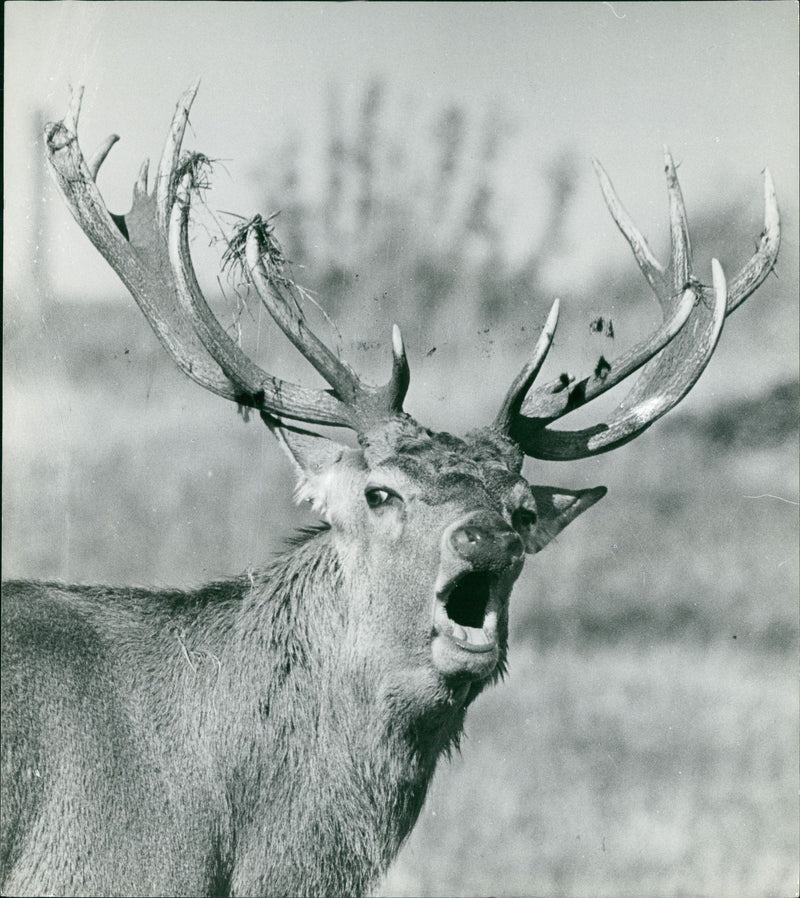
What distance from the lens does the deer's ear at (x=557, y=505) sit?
5.03 m

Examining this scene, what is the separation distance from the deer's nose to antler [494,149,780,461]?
761 mm

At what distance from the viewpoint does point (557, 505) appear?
5.04m

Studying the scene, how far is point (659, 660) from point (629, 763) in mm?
718

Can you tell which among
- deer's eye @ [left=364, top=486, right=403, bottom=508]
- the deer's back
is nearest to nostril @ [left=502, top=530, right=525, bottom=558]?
deer's eye @ [left=364, top=486, right=403, bottom=508]

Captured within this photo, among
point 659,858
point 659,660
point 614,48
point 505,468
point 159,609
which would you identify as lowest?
point 659,858

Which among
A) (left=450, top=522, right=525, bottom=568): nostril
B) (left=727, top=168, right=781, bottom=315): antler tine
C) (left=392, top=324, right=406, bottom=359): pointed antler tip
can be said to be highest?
(left=727, top=168, right=781, bottom=315): antler tine

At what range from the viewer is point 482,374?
23.3ft

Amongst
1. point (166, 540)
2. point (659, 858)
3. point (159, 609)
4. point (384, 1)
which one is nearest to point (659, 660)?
point (659, 858)

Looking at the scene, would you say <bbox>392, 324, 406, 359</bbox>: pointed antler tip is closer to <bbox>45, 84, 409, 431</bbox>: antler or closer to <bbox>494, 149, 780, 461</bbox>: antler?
<bbox>45, 84, 409, 431</bbox>: antler

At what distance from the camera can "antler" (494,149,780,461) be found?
16.2 ft

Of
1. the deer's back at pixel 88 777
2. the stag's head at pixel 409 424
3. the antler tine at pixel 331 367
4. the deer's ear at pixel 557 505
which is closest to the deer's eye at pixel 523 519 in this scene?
the stag's head at pixel 409 424

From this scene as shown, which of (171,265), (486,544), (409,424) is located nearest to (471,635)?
(486,544)

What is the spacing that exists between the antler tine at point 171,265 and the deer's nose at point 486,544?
2.77 ft

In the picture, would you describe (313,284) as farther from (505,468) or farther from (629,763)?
(629,763)
